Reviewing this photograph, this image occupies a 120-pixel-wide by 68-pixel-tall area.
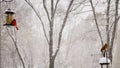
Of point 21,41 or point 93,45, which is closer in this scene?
point 21,41

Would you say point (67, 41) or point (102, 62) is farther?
point (67, 41)

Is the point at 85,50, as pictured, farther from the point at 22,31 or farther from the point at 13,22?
the point at 13,22

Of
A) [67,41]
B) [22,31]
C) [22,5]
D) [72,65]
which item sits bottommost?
[72,65]

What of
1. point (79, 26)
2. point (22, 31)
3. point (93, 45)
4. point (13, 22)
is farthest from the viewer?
point (79, 26)

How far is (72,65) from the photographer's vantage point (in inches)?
1772

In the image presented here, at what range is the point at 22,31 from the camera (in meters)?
33.2

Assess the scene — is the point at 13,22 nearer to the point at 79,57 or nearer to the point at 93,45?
the point at 93,45

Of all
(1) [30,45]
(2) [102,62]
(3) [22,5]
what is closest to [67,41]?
(1) [30,45]

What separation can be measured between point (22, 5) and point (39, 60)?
19.7 m

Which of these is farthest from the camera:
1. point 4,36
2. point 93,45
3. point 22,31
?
point 93,45

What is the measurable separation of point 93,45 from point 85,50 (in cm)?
623

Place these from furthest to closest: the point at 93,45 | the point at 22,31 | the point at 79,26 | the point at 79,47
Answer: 1. the point at 79,47
2. the point at 79,26
3. the point at 93,45
4. the point at 22,31

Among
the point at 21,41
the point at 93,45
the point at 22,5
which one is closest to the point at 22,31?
the point at 21,41

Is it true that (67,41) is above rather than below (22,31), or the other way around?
below
